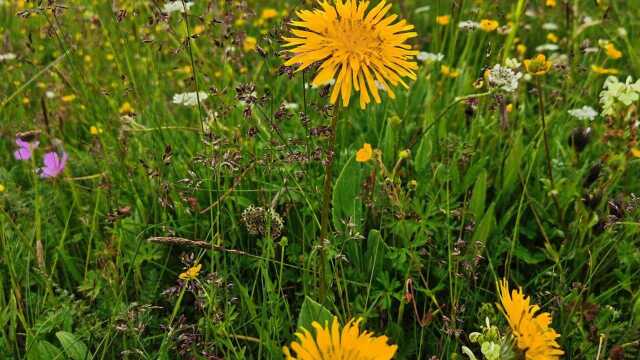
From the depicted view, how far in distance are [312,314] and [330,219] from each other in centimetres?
57

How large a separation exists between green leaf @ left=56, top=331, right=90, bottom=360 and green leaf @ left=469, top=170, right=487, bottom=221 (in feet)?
3.34

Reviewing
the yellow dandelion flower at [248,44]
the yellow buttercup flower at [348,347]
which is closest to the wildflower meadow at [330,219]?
the yellow buttercup flower at [348,347]

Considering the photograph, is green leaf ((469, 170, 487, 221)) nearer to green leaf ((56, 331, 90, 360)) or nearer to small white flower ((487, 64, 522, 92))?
small white flower ((487, 64, 522, 92))

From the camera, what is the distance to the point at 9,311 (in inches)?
58.3

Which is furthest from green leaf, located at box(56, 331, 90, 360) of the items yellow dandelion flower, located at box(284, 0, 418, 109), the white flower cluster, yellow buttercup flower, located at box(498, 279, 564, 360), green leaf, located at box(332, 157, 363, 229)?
the white flower cluster

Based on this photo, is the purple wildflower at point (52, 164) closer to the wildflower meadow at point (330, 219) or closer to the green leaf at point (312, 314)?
the wildflower meadow at point (330, 219)

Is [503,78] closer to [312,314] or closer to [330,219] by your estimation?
[330,219]

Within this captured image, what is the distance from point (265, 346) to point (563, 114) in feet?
4.53

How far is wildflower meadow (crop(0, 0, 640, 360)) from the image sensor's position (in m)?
1.19

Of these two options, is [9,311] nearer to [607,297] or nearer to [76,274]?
[76,274]

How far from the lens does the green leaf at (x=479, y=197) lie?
167 centimetres

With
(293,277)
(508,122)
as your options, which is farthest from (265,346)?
(508,122)

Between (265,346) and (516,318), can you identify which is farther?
(265,346)

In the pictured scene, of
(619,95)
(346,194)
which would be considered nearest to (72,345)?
(346,194)
